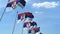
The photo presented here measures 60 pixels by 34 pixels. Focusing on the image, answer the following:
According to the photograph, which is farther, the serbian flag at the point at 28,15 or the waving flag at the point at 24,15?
the serbian flag at the point at 28,15

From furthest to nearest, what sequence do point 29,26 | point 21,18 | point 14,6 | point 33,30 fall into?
1. point 33,30
2. point 29,26
3. point 21,18
4. point 14,6

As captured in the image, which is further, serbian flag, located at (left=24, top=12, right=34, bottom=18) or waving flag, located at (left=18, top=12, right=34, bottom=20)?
serbian flag, located at (left=24, top=12, right=34, bottom=18)

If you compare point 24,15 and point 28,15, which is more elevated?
point 24,15

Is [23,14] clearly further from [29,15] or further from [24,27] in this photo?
[24,27]

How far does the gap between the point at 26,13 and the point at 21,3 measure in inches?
1133

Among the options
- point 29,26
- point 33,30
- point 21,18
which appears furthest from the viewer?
point 33,30

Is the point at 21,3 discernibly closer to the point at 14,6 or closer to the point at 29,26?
the point at 14,6

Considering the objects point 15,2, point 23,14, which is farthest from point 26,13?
point 15,2

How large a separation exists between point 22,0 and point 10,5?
3.11 metres

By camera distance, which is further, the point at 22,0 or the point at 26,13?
the point at 26,13

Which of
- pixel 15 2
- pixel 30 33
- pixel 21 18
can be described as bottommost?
pixel 30 33

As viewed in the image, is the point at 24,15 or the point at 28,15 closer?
the point at 24,15

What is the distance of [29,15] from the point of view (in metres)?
96.3

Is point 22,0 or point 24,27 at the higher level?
point 22,0
